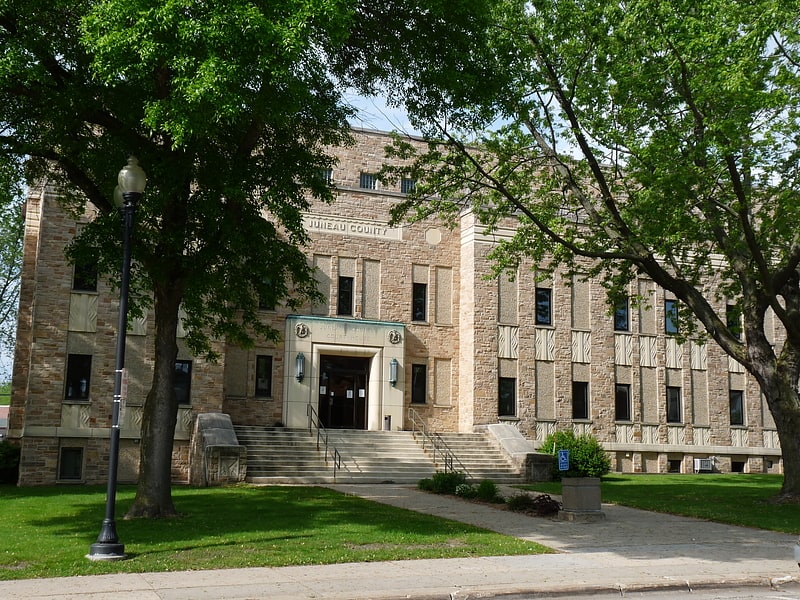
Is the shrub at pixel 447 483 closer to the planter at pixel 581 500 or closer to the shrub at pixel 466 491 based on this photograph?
the shrub at pixel 466 491

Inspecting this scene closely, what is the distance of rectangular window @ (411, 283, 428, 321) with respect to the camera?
30969 millimetres

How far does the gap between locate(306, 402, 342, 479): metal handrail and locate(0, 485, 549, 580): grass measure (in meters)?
6.23

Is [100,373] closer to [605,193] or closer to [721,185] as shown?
[605,193]

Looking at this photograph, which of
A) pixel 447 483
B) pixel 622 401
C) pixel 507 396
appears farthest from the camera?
pixel 622 401

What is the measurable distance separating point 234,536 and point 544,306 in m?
21.1

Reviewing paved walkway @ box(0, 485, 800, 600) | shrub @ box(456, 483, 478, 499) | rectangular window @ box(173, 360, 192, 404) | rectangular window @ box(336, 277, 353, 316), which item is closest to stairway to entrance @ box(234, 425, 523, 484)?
rectangular window @ box(173, 360, 192, 404)

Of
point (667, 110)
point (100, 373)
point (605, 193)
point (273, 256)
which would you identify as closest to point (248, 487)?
point (100, 373)

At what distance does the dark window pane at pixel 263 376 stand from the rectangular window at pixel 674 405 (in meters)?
15.9

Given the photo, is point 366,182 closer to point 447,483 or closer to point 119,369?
point 447,483

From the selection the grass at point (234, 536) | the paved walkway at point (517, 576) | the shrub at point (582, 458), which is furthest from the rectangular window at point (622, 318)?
the paved walkway at point (517, 576)

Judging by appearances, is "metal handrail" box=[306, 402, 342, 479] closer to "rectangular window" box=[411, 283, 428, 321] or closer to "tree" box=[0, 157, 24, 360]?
"rectangular window" box=[411, 283, 428, 321]

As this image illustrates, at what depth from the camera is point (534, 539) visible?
43.1ft

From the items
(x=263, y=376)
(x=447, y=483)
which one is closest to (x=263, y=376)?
(x=263, y=376)

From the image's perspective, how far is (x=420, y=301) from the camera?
31078 mm
